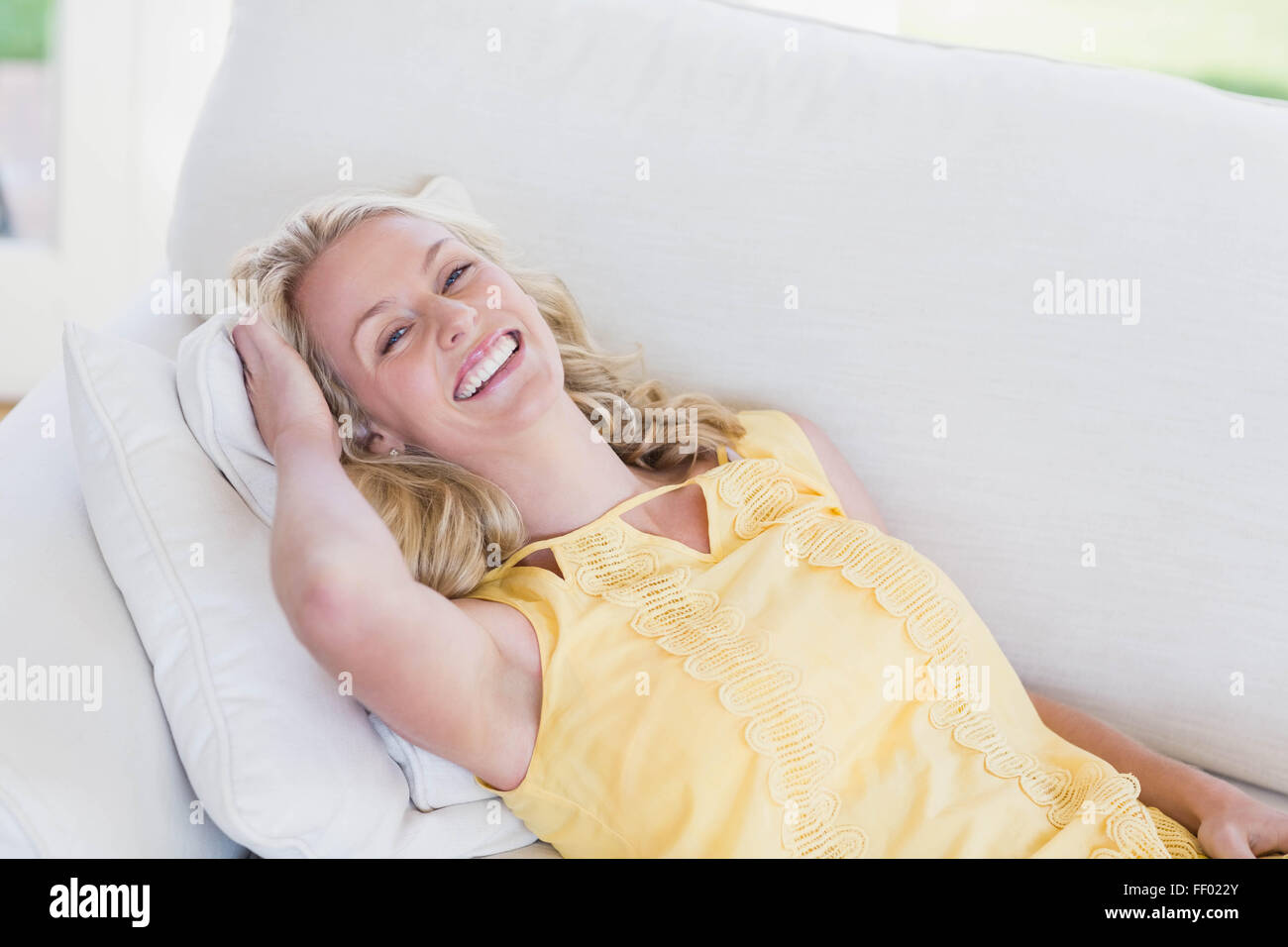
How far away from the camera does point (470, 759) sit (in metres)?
0.99

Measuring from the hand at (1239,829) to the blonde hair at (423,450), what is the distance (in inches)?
24.3

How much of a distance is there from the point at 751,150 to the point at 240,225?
64cm

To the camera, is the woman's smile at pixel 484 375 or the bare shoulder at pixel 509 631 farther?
the woman's smile at pixel 484 375

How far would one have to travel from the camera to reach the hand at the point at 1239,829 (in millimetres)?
1088

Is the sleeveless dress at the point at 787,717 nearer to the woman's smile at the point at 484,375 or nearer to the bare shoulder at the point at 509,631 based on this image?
the bare shoulder at the point at 509,631

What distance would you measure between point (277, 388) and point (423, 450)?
6.6 inches

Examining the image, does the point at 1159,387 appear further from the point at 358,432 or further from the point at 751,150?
the point at 358,432

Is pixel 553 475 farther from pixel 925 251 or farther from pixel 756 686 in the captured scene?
pixel 925 251

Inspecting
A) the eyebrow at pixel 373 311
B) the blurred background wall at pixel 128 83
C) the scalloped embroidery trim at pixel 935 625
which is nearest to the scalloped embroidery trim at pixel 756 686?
the scalloped embroidery trim at pixel 935 625

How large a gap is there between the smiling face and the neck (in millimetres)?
34

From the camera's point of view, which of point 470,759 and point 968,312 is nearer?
point 470,759

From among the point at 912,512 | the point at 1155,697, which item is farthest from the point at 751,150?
the point at 1155,697

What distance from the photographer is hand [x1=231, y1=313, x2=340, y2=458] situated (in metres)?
1.07

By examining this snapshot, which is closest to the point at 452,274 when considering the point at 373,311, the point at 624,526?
the point at 373,311
